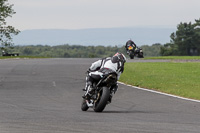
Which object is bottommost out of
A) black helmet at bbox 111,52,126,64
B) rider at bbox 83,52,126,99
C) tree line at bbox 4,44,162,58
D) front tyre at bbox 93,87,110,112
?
tree line at bbox 4,44,162,58

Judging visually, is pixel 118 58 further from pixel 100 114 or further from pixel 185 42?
pixel 185 42

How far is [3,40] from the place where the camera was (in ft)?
147

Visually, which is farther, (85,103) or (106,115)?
(85,103)

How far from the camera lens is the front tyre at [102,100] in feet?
44.1

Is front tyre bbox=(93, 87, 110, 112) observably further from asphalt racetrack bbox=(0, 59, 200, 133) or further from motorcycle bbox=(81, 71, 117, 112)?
asphalt racetrack bbox=(0, 59, 200, 133)

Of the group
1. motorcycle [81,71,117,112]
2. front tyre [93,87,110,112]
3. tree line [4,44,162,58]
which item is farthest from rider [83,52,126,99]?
tree line [4,44,162,58]

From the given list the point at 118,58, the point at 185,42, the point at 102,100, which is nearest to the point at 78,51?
the point at 185,42

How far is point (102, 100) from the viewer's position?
44.5 ft

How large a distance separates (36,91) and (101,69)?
947 cm

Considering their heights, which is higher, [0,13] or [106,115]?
[0,13]

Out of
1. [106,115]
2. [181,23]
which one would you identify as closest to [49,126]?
[106,115]

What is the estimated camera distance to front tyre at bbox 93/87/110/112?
1345 centimetres

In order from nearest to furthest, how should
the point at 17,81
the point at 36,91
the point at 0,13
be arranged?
the point at 36,91
the point at 17,81
the point at 0,13

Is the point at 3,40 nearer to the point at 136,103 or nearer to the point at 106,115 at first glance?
the point at 136,103
